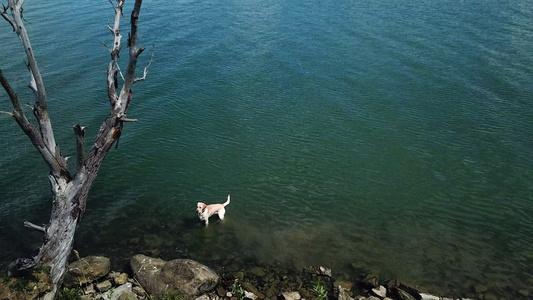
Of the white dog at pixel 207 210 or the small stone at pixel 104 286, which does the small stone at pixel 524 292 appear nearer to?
the white dog at pixel 207 210

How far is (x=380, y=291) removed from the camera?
14.8 meters

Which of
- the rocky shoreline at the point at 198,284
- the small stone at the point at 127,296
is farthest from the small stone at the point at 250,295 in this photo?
the small stone at the point at 127,296

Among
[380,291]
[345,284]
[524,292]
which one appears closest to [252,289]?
[345,284]

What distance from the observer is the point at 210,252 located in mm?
16703

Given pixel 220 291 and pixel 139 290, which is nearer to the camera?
pixel 139 290

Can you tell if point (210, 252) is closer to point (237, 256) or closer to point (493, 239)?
point (237, 256)

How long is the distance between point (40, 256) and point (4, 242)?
4287 millimetres

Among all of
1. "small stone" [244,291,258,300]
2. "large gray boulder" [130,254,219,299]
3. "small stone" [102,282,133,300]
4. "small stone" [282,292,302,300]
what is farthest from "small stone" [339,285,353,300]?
"small stone" [102,282,133,300]

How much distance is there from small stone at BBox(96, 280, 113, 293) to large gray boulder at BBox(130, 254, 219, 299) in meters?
0.84

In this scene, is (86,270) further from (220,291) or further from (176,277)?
(220,291)

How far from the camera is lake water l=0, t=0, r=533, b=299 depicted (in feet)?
56.2

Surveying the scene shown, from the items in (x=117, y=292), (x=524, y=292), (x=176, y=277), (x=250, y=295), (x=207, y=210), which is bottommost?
(x=524, y=292)

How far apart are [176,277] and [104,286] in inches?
89.4

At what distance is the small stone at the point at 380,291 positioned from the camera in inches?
574
